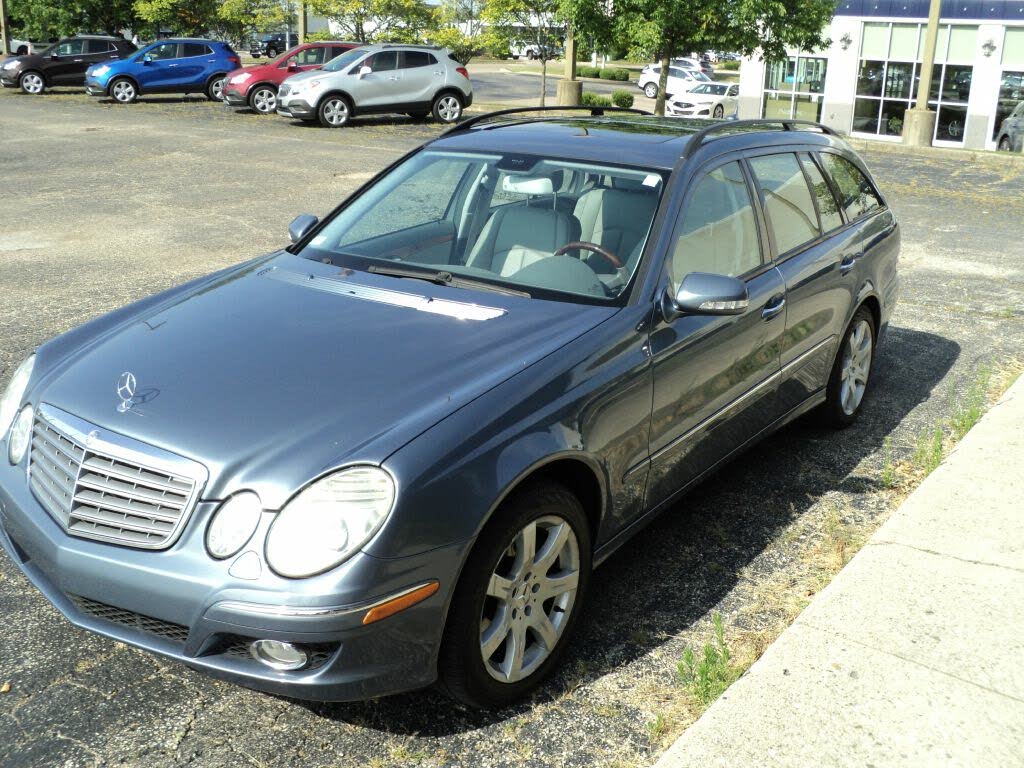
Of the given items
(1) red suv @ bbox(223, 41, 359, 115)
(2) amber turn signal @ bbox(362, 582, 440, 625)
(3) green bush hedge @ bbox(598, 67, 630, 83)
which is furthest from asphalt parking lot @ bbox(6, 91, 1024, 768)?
(3) green bush hedge @ bbox(598, 67, 630, 83)

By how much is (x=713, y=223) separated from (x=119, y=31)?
4322cm

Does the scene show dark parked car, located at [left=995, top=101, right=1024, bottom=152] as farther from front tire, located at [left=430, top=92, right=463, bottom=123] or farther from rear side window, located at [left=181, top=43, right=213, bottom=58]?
rear side window, located at [left=181, top=43, right=213, bottom=58]

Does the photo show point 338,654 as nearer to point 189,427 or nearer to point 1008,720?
point 189,427

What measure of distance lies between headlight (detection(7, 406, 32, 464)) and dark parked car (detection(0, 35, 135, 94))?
101 feet

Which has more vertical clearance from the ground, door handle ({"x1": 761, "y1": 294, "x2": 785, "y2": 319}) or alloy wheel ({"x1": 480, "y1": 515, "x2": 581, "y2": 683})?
door handle ({"x1": 761, "y1": 294, "x2": 785, "y2": 319})

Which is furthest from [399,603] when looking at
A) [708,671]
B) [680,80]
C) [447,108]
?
[680,80]

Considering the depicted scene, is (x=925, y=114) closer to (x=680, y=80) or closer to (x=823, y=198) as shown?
(x=680, y=80)

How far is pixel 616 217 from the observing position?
14.2 ft

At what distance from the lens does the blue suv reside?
90.6 feet

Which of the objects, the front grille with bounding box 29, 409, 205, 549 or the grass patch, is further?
the grass patch

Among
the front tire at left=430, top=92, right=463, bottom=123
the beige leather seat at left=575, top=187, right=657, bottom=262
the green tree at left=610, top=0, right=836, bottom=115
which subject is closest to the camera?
the beige leather seat at left=575, top=187, right=657, bottom=262

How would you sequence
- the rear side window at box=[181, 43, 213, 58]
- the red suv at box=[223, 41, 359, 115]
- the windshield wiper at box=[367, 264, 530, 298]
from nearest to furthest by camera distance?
1. the windshield wiper at box=[367, 264, 530, 298]
2. the red suv at box=[223, 41, 359, 115]
3. the rear side window at box=[181, 43, 213, 58]

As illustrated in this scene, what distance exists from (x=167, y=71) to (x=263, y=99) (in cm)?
397

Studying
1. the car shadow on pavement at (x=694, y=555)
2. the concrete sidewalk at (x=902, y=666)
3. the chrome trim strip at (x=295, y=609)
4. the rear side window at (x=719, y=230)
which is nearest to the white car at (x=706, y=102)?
the car shadow on pavement at (x=694, y=555)
